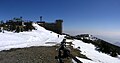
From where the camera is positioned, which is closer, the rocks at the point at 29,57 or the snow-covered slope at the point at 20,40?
the rocks at the point at 29,57

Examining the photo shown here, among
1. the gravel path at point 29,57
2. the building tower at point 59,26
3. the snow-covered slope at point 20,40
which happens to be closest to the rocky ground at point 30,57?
the gravel path at point 29,57

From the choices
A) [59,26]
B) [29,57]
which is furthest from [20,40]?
[59,26]

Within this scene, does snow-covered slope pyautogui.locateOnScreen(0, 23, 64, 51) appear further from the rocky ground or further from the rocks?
the rocks

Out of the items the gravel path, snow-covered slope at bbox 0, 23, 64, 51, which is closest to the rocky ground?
the gravel path

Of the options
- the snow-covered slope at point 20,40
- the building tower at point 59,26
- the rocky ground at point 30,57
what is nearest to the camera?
the rocky ground at point 30,57

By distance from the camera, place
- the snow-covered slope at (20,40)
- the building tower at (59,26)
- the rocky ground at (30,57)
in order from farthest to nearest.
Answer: the building tower at (59,26)
the snow-covered slope at (20,40)
the rocky ground at (30,57)

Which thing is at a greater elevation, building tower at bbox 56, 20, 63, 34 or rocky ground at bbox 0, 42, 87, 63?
building tower at bbox 56, 20, 63, 34

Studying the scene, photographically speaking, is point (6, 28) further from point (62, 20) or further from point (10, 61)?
point (10, 61)

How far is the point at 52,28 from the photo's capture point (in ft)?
239

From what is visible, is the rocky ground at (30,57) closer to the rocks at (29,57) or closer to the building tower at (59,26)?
the rocks at (29,57)

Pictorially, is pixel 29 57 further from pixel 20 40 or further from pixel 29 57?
pixel 20 40

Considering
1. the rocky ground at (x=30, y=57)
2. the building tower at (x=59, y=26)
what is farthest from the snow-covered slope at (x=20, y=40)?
the building tower at (x=59, y=26)

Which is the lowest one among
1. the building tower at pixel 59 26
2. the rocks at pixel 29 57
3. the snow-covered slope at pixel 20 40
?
the rocks at pixel 29 57

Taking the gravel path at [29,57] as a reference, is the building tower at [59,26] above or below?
above
